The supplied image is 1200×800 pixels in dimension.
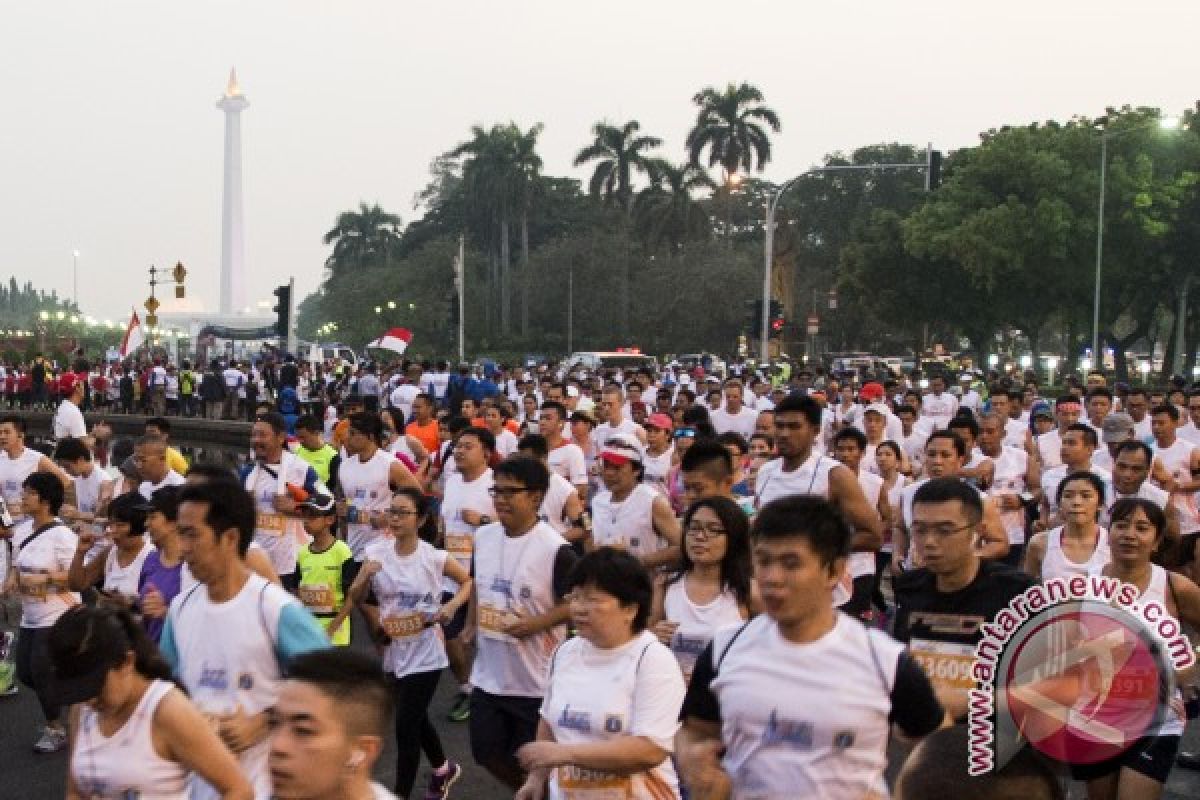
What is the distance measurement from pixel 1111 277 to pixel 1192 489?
34.0 meters

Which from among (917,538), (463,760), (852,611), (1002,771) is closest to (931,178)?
(852,611)

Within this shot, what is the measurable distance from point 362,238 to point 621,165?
1831 inches

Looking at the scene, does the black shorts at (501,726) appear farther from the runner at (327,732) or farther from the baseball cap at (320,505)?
the runner at (327,732)

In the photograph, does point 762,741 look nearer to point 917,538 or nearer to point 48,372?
point 917,538

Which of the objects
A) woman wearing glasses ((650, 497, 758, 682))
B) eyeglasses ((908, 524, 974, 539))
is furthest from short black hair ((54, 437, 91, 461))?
eyeglasses ((908, 524, 974, 539))

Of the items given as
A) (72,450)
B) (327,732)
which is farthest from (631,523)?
(72,450)

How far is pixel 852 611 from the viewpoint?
902 centimetres

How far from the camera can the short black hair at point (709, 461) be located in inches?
257

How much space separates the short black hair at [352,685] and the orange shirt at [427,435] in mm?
9440

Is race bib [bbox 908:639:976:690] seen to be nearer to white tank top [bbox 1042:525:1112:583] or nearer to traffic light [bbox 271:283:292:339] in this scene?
white tank top [bbox 1042:525:1112:583]

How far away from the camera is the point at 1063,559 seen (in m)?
7.01

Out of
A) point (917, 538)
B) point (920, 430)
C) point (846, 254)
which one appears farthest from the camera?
point (846, 254)

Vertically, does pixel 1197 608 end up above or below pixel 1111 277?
below

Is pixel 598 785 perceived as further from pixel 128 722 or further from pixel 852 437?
pixel 852 437
